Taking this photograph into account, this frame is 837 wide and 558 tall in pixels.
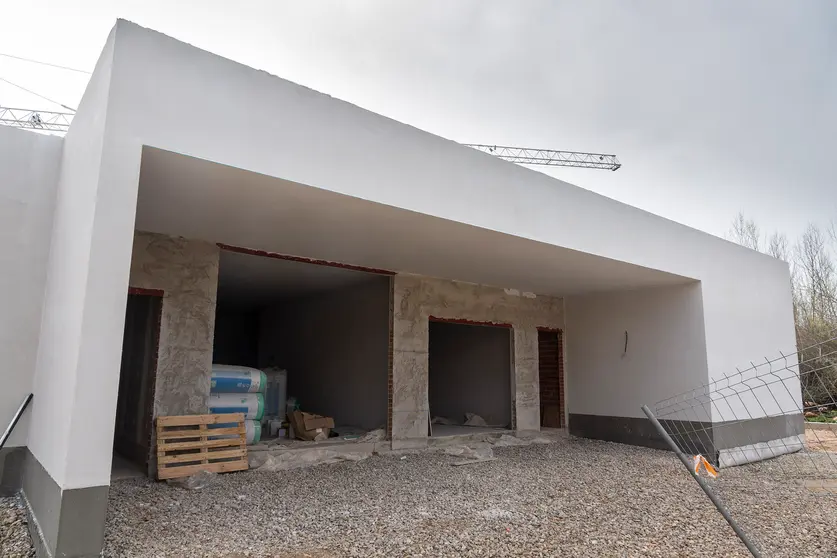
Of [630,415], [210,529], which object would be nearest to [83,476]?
[210,529]

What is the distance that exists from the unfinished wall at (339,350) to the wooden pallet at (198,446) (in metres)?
2.63

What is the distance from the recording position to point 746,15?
28.0ft

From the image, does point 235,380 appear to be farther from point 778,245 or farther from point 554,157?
point 554,157

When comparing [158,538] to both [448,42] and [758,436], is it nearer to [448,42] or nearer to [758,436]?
[758,436]

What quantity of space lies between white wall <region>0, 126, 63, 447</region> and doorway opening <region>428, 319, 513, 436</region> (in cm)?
604

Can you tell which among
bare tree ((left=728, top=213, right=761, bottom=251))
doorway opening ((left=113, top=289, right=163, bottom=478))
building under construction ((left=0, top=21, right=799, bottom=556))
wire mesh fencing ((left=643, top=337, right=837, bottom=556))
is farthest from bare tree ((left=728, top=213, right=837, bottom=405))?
doorway opening ((left=113, top=289, right=163, bottom=478))

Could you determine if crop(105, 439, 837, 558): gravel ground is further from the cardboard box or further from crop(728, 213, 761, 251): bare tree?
crop(728, 213, 761, 251): bare tree

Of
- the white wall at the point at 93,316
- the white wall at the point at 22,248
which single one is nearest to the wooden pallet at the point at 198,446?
the white wall at the point at 22,248

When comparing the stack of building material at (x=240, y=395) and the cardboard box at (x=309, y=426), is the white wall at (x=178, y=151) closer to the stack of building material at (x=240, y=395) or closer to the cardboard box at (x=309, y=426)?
the stack of building material at (x=240, y=395)

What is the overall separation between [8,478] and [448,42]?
9.96 meters

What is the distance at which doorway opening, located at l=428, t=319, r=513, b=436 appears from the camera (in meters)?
10.2

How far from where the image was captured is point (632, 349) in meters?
8.87

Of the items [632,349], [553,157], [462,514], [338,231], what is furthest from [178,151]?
[553,157]

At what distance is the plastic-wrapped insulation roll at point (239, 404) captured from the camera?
641 cm
